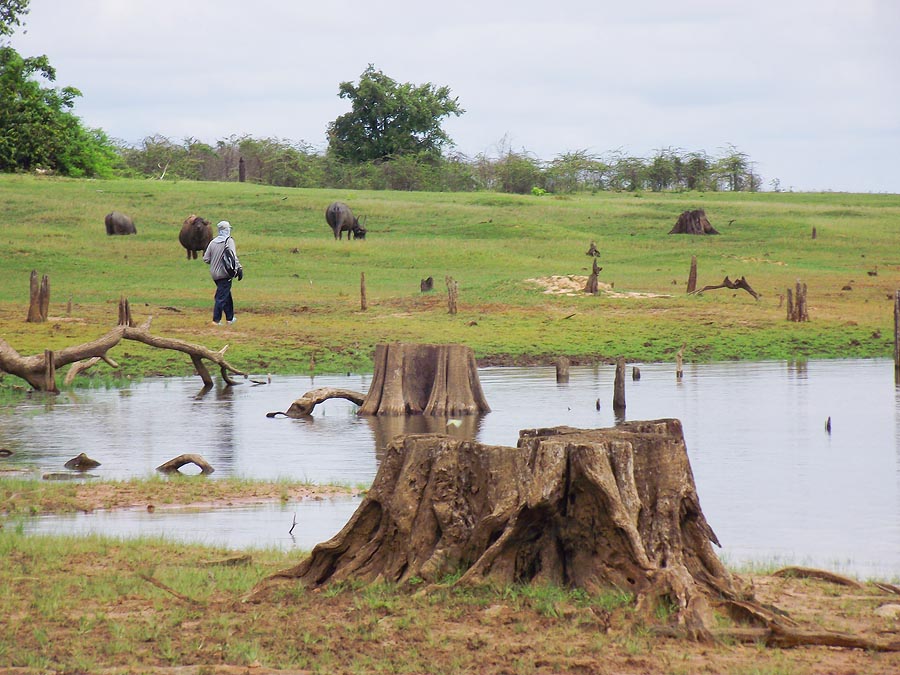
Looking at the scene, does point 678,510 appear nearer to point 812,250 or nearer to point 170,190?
point 812,250

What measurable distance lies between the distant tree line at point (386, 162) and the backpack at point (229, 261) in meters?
44.7

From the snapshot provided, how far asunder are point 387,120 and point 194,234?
147 feet

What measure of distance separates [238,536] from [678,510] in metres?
3.89

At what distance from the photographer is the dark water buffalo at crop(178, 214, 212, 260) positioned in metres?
40.1

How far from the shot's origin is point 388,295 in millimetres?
32781

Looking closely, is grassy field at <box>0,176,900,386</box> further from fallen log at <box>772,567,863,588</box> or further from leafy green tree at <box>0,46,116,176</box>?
fallen log at <box>772,567,863,588</box>

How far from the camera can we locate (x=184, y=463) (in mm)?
12609

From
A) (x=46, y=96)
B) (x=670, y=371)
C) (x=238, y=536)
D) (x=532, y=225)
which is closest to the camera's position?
(x=238, y=536)

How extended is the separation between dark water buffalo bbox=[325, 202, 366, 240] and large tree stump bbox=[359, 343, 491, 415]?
29.4 meters

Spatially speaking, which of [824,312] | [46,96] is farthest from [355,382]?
[46,96]

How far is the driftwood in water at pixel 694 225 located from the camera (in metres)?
47.5

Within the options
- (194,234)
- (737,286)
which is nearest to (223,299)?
(737,286)

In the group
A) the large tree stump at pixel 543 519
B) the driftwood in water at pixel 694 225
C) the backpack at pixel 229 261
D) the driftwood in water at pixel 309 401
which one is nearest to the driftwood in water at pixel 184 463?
the driftwood in water at pixel 309 401

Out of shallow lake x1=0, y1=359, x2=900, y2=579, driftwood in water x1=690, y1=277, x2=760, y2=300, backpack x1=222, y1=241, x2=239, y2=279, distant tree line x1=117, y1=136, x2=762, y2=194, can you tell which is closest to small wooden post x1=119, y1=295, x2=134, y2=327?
shallow lake x1=0, y1=359, x2=900, y2=579
